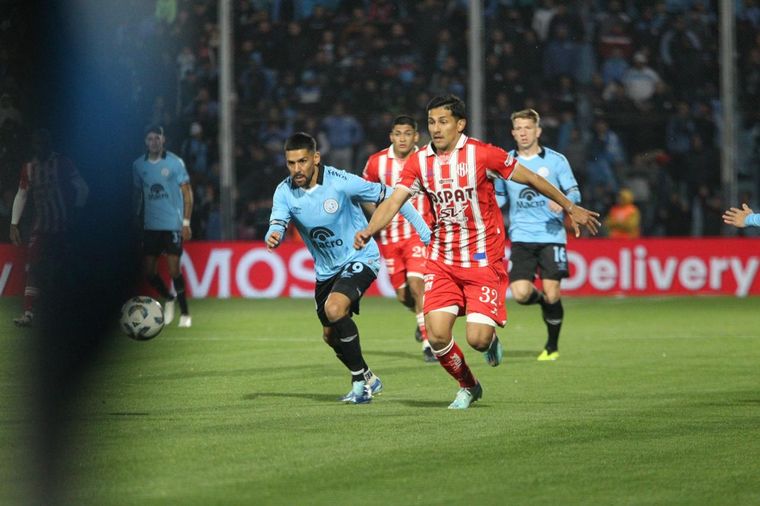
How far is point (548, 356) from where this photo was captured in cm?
1328

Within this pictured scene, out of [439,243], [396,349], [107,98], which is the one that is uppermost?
[107,98]

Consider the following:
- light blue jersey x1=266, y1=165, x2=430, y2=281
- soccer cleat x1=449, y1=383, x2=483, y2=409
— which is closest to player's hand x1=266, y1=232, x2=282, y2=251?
light blue jersey x1=266, y1=165, x2=430, y2=281

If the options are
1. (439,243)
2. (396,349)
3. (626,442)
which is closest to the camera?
(626,442)

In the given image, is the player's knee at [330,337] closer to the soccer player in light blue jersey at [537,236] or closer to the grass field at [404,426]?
the grass field at [404,426]

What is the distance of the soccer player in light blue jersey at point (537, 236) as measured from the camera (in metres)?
13.2

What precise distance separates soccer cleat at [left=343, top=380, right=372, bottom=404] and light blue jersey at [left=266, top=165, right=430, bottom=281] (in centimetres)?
80

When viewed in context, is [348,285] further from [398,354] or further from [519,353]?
[519,353]

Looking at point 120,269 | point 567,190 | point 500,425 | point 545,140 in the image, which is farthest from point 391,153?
point 545,140

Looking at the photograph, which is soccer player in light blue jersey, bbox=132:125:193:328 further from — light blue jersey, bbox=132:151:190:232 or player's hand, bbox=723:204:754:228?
player's hand, bbox=723:204:754:228

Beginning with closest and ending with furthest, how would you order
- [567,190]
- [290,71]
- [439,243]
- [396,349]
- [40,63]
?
[439,243] < [567,190] < [396,349] < [40,63] < [290,71]

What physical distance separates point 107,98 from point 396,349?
9998 millimetres

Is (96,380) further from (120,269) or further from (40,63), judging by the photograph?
(40,63)

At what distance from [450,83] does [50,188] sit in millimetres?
8940

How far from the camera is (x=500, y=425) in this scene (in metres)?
8.63
